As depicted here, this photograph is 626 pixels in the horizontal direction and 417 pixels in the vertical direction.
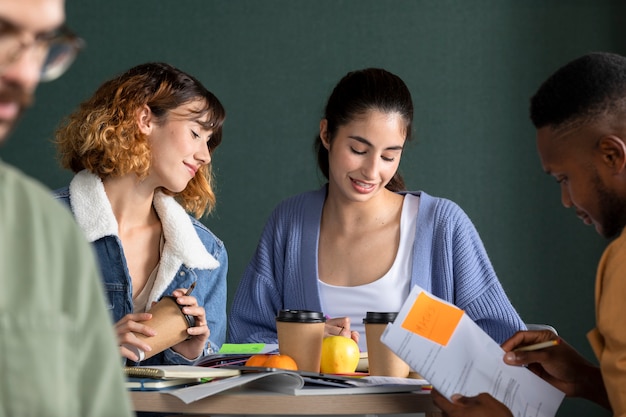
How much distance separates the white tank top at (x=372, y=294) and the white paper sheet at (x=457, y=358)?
2.44 ft

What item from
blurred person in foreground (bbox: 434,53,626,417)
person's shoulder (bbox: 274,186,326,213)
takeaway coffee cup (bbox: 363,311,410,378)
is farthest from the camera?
person's shoulder (bbox: 274,186,326,213)

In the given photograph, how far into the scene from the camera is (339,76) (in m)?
3.96

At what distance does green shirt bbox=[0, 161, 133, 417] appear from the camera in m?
0.72

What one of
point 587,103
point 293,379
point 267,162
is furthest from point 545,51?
point 293,379

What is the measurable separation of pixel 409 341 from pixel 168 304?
55cm

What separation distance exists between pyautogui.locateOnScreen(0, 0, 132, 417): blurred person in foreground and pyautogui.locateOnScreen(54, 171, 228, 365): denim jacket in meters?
1.30

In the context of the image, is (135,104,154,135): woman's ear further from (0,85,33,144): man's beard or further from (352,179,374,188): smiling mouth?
(0,85,33,144): man's beard

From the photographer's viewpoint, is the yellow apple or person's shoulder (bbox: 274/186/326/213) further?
person's shoulder (bbox: 274/186/326/213)

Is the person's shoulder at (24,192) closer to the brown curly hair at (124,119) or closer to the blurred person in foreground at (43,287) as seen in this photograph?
the blurred person in foreground at (43,287)

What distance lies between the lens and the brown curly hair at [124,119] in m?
2.28

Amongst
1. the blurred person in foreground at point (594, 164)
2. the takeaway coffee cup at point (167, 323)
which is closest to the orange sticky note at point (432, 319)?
the blurred person in foreground at point (594, 164)

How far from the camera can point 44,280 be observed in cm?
73

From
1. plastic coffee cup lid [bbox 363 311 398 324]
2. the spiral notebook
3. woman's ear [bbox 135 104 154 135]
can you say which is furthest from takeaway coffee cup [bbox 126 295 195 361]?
woman's ear [bbox 135 104 154 135]

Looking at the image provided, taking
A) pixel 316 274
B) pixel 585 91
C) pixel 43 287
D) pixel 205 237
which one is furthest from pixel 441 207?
pixel 43 287
